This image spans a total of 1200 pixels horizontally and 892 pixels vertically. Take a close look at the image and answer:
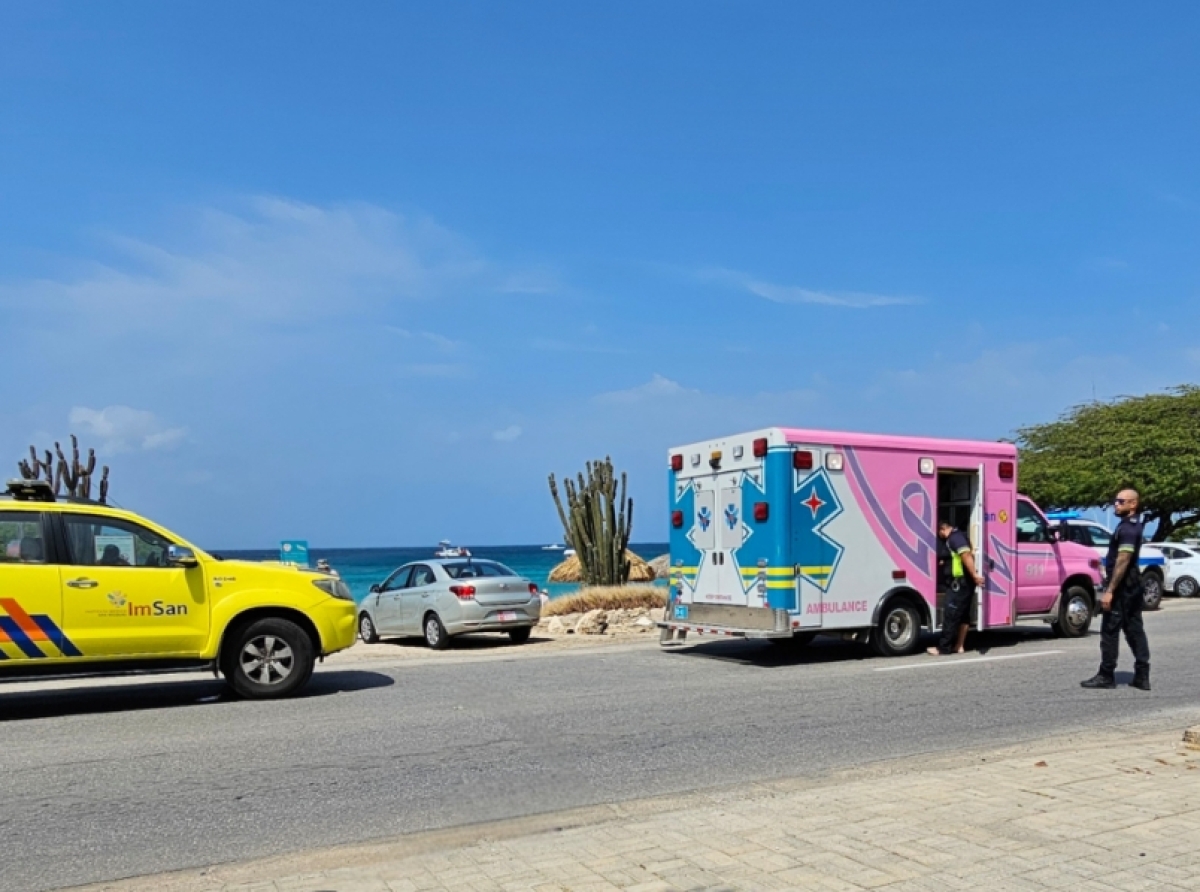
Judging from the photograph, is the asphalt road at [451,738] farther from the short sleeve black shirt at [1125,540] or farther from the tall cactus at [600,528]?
the tall cactus at [600,528]

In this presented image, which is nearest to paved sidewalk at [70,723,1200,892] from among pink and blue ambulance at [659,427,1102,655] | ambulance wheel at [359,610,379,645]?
pink and blue ambulance at [659,427,1102,655]

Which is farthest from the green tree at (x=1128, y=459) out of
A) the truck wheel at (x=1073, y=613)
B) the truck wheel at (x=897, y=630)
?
the truck wheel at (x=897, y=630)

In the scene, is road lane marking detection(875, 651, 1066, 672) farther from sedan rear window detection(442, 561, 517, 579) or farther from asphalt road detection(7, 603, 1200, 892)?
sedan rear window detection(442, 561, 517, 579)

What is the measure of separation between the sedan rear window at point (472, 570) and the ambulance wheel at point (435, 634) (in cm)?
72

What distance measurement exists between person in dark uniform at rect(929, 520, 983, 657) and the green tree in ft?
65.7

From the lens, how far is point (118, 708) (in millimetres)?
10633

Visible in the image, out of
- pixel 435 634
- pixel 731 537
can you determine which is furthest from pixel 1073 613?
pixel 435 634

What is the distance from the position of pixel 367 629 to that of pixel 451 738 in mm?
10724

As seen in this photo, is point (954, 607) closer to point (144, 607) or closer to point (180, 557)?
point (180, 557)

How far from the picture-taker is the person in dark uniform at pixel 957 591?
555 inches

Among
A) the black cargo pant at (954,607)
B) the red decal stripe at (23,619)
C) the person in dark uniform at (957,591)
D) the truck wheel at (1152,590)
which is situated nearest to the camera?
the red decal stripe at (23,619)

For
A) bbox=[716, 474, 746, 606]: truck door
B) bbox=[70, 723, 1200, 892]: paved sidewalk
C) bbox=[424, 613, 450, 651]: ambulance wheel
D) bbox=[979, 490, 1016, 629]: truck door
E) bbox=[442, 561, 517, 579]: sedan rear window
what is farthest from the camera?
bbox=[442, 561, 517, 579]: sedan rear window

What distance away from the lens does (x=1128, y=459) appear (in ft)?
111

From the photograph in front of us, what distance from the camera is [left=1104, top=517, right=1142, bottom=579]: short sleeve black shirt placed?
10461mm
